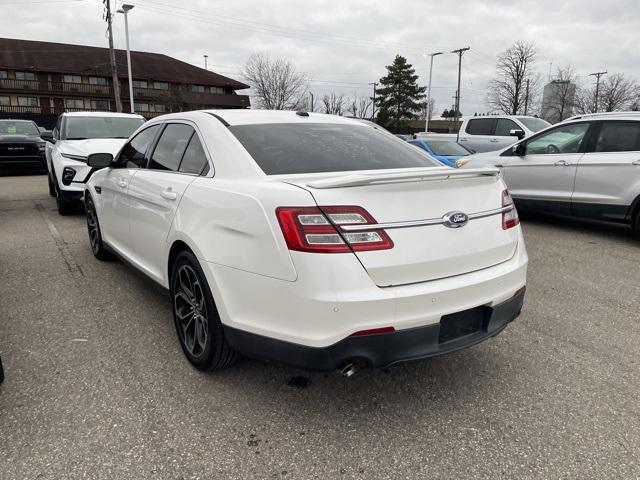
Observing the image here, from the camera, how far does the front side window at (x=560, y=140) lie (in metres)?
7.02

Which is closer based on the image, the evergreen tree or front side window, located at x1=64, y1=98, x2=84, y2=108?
front side window, located at x1=64, y1=98, x2=84, y2=108

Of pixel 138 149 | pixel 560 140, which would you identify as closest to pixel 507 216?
pixel 138 149

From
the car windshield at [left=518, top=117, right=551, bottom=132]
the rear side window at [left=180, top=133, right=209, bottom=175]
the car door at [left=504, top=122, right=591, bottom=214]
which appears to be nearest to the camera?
the rear side window at [left=180, top=133, right=209, bottom=175]

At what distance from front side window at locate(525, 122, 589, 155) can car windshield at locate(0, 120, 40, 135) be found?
48.4 feet

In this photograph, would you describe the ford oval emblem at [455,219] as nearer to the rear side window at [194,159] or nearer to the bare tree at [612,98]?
the rear side window at [194,159]

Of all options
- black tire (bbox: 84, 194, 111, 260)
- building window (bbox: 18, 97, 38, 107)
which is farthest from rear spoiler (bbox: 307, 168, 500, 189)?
building window (bbox: 18, 97, 38, 107)

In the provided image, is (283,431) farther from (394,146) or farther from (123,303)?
(123,303)

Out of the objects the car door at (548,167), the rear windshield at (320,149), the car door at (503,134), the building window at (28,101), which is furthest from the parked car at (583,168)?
the building window at (28,101)

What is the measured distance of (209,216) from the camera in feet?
8.95

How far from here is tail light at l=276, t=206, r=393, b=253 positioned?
220 centimetres

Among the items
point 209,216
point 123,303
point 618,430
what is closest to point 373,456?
point 618,430

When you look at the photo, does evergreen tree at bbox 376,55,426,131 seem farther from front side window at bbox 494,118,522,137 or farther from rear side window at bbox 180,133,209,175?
rear side window at bbox 180,133,209,175

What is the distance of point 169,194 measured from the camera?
126 inches

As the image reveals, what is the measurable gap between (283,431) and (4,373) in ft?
5.78
